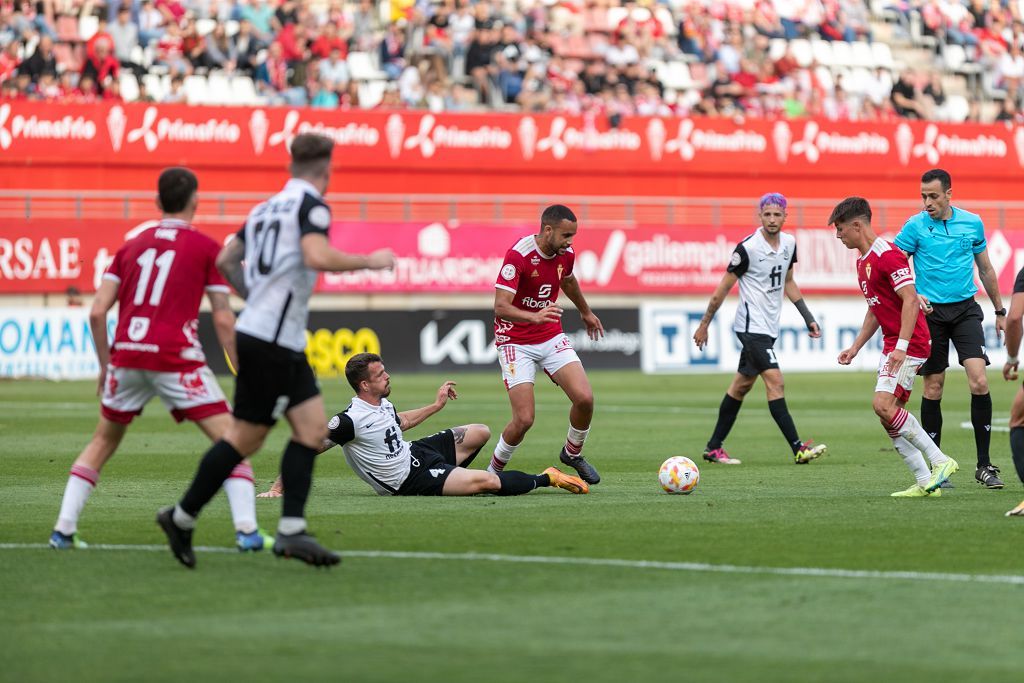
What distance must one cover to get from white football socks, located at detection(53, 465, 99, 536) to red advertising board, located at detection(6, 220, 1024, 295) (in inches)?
877

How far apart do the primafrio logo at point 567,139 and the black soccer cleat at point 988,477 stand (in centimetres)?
2356

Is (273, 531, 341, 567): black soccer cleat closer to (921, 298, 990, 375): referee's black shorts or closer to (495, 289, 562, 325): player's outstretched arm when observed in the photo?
(495, 289, 562, 325): player's outstretched arm

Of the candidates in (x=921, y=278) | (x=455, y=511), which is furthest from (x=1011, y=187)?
(x=455, y=511)

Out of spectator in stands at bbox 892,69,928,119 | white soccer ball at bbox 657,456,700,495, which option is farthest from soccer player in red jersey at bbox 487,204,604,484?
spectator in stands at bbox 892,69,928,119

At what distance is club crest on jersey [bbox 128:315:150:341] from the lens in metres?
8.04

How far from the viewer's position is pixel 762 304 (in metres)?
15.4

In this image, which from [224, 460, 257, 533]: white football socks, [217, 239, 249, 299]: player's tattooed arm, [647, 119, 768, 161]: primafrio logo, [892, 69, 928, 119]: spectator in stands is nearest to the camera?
[217, 239, 249, 299]: player's tattooed arm

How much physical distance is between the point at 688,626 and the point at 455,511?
4095 millimetres

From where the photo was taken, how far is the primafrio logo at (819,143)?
3741cm

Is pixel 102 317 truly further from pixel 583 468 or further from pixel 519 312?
pixel 583 468

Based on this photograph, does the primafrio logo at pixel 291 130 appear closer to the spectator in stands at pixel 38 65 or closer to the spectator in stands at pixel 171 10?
the spectator in stands at pixel 171 10

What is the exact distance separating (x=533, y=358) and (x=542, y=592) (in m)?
5.30

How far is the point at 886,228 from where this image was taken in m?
35.9

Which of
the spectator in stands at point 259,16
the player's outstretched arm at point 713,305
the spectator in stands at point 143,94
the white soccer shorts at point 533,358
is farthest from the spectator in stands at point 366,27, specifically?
the white soccer shorts at point 533,358
